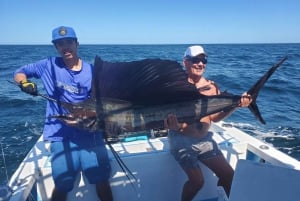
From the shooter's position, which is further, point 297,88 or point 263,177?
point 297,88

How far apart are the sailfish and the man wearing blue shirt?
26cm

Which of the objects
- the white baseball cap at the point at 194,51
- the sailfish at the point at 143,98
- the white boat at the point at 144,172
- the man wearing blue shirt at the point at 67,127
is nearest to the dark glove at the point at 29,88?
the sailfish at the point at 143,98

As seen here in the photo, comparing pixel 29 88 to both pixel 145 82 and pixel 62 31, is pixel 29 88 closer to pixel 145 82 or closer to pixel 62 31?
pixel 62 31

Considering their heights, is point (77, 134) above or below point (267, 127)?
above

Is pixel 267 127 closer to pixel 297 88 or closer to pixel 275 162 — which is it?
pixel 275 162

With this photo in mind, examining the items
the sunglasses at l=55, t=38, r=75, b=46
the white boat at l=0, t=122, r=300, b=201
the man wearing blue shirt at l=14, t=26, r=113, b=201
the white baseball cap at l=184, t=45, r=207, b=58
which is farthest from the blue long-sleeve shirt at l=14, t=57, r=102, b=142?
the white baseball cap at l=184, t=45, r=207, b=58

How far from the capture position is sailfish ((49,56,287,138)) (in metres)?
1.91

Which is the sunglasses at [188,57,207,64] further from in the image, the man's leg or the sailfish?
the man's leg

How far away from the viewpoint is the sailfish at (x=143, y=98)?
1.91 metres

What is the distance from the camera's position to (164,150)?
2588 millimetres

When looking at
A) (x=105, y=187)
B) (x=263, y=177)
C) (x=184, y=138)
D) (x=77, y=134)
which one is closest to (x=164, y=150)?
(x=184, y=138)

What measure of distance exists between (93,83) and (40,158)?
36.9 inches

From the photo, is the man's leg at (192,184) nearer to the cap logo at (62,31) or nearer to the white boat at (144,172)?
Answer: the white boat at (144,172)

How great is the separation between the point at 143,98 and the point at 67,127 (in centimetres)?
63
